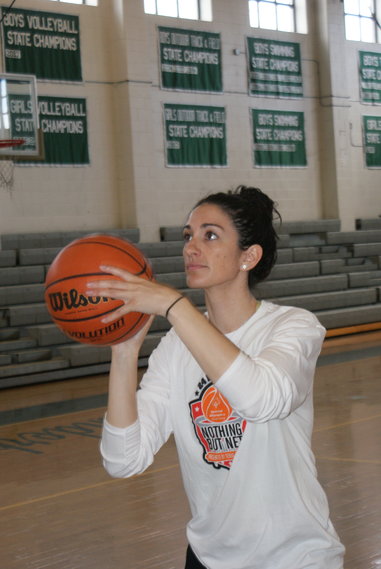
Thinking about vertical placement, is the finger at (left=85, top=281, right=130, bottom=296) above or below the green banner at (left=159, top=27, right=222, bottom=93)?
below

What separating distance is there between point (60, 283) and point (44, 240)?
369 inches

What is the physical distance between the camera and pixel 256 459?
190 cm

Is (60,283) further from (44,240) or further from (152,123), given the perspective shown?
Result: (152,123)

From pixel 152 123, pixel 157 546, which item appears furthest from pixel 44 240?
pixel 157 546

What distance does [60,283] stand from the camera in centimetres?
189

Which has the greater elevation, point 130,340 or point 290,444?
point 130,340

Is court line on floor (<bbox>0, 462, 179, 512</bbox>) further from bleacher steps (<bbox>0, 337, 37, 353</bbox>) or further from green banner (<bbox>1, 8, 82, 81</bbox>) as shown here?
green banner (<bbox>1, 8, 82, 81</bbox>)

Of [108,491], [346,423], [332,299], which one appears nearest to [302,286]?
[332,299]

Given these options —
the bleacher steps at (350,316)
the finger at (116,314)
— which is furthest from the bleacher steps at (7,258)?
the finger at (116,314)

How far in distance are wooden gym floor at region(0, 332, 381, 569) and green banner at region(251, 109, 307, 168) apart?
6469mm

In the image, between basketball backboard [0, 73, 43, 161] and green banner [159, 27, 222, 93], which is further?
green banner [159, 27, 222, 93]

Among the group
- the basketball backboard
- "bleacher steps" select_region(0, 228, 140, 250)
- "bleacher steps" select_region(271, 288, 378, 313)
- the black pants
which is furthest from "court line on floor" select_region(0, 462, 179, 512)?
"bleacher steps" select_region(271, 288, 378, 313)

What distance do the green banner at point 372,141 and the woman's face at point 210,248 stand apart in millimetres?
13942

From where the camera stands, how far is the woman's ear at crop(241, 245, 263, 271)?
2.06 meters
